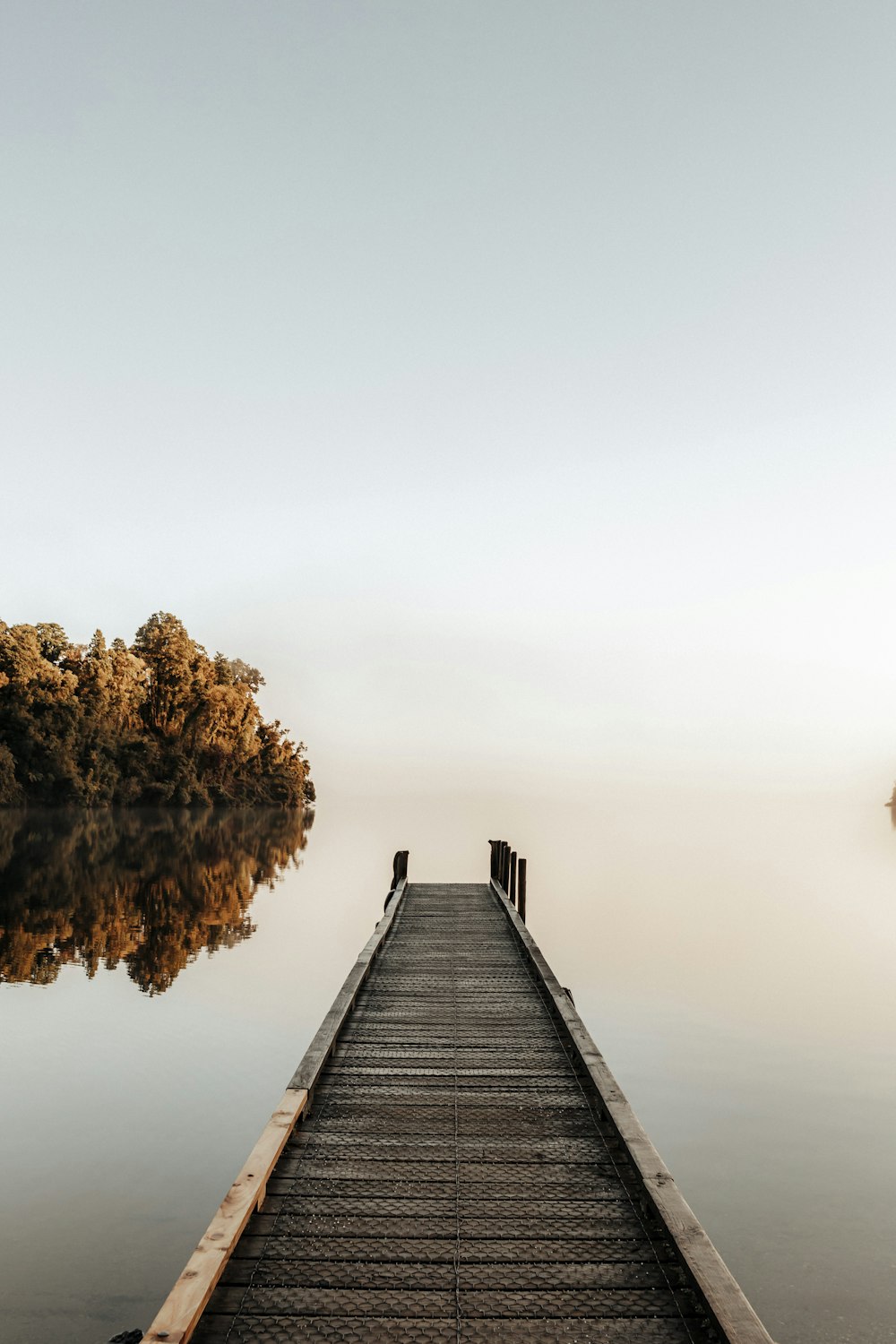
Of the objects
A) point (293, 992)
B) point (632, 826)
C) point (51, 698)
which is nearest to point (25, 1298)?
point (293, 992)

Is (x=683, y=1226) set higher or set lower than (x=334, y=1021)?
lower

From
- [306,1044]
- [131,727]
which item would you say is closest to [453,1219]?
[306,1044]

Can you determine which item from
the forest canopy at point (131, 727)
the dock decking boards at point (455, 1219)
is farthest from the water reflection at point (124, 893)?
the dock decking boards at point (455, 1219)

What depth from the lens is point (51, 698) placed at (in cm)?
4850

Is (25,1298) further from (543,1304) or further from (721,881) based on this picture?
(721,881)

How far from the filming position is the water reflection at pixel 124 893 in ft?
54.8

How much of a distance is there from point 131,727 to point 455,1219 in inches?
2198

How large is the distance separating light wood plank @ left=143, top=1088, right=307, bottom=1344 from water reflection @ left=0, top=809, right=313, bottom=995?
10.3 m

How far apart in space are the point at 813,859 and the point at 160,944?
3342cm

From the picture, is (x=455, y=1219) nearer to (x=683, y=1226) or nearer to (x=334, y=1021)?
(x=683, y=1226)

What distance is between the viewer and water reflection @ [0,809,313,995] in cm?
1670

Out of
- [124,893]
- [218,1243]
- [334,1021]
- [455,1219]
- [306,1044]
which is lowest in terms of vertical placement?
[306,1044]

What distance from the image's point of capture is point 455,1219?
4.72 meters

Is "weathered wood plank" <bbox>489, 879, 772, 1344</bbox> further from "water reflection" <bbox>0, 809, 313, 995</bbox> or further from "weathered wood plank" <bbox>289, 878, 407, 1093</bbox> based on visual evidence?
"water reflection" <bbox>0, 809, 313, 995</bbox>
